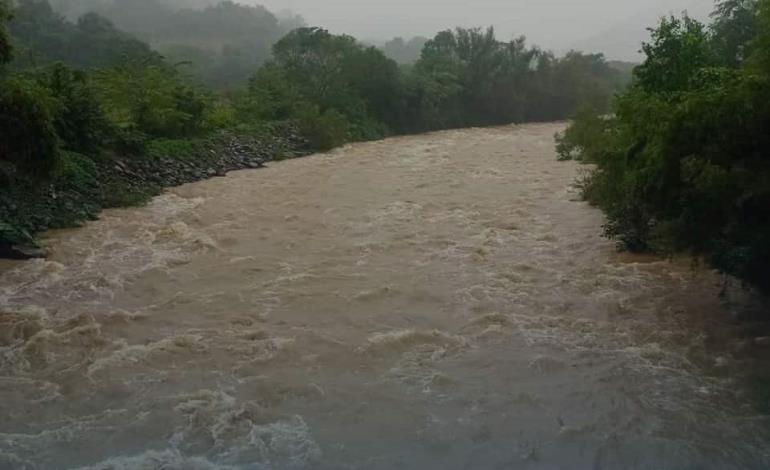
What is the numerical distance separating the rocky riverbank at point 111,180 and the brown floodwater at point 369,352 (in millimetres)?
563

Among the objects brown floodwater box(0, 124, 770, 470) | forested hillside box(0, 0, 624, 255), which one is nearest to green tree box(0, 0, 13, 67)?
forested hillside box(0, 0, 624, 255)

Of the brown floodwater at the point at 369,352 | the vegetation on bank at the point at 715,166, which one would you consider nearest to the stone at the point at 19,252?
the brown floodwater at the point at 369,352

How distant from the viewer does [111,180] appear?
650 inches

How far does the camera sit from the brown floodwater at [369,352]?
5.62m

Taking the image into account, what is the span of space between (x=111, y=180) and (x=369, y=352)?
11057 mm

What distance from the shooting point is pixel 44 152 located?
9.01 meters

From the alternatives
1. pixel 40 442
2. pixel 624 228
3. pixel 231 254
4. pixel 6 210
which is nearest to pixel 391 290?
pixel 231 254

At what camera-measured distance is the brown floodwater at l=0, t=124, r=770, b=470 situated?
5.62 meters

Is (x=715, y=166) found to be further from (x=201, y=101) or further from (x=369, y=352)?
(x=201, y=101)

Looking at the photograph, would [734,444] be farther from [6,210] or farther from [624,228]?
[6,210]

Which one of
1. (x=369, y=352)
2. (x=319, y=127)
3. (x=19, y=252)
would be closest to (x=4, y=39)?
(x=19, y=252)

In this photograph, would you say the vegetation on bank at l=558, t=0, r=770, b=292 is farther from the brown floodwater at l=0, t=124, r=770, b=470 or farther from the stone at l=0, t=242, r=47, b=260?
the stone at l=0, t=242, r=47, b=260

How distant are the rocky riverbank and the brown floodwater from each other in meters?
0.56

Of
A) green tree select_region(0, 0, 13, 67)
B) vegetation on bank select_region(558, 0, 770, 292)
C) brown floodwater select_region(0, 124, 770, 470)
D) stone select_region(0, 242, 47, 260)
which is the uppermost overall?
green tree select_region(0, 0, 13, 67)
